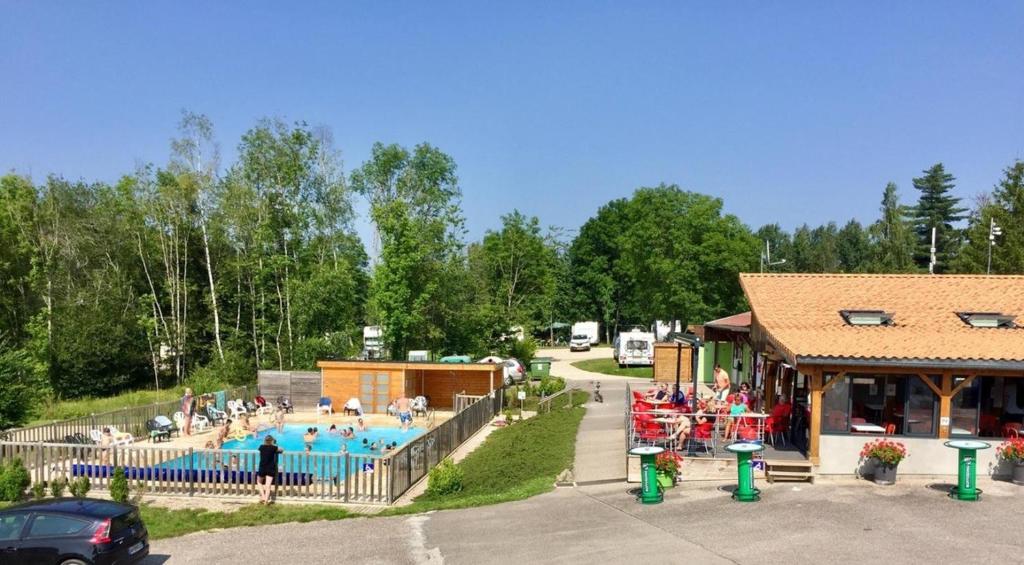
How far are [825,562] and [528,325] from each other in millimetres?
35964

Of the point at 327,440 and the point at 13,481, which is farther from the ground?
the point at 13,481

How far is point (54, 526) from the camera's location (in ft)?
31.7

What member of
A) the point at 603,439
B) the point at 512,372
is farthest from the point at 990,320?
the point at 512,372

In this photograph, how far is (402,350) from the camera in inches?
1459

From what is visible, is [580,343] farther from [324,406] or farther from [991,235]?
[324,406]

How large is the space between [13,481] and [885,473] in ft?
56.5

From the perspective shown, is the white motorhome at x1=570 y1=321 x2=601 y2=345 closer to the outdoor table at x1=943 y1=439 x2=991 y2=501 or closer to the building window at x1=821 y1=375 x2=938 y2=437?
the building window at x1=821 y1=375 x2=938 y2=437

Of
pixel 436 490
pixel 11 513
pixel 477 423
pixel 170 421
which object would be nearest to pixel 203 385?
pixel 170 421

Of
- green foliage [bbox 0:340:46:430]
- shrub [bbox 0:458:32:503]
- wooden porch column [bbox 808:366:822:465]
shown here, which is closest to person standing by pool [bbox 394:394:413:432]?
green foliage [bbox 0:340:46:430]

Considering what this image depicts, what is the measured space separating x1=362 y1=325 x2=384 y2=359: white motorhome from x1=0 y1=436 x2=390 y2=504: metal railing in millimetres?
23094

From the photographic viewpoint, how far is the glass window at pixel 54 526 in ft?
31.5

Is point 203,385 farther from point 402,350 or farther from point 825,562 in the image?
point 825,562

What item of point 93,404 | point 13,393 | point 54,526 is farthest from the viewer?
point 93,404

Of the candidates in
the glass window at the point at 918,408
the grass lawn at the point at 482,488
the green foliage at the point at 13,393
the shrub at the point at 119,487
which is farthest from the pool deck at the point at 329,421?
the glass window at the point at 918,408
